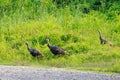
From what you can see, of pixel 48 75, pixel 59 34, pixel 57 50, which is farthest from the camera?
pixel 59 34

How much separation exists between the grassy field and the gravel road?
1238 millimetres

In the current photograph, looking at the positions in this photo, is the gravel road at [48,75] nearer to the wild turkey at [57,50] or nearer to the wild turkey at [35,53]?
the wild turkey at [35,53]

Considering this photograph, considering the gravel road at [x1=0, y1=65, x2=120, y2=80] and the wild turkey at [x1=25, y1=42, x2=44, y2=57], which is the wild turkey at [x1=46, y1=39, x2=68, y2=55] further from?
the gravel road at [x1=0, y1=65, x2=120, y2=80]

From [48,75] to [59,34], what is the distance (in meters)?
5.81

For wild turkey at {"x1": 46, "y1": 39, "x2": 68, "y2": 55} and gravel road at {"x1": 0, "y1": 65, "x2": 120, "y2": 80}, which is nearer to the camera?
gravel road at {"x1": 0, "y1": 65, "x2": 120, "y2": 80}

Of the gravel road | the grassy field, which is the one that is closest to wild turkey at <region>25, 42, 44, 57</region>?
the grassy field

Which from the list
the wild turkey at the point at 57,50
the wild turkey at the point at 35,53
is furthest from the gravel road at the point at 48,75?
the wild turkey at the point at 57,50

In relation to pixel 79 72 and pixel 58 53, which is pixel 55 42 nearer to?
pixel 58 53

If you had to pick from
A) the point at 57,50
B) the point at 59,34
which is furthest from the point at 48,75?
the point at 59,34

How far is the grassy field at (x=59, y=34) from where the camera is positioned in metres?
16.9

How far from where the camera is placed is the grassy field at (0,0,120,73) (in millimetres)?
16875

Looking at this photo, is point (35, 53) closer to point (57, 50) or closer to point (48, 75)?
point (57, 50)

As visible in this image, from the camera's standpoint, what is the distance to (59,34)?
19.3 m

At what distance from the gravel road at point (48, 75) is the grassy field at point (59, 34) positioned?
4.06ft
